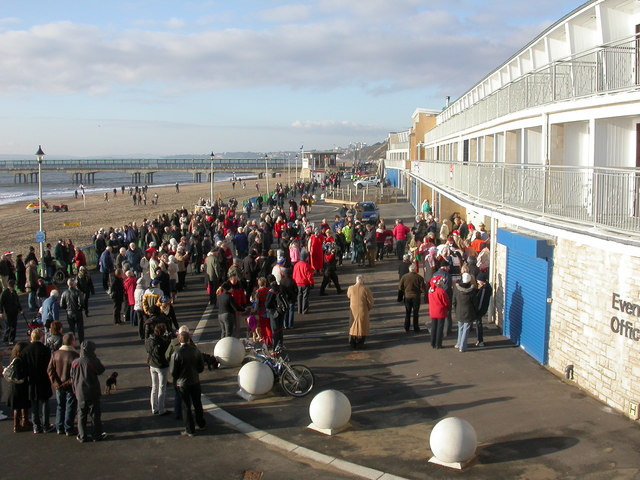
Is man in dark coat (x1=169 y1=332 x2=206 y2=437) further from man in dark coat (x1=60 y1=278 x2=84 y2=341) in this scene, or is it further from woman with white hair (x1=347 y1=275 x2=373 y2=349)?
man in dark coat (x1=60 y1=278 x2=84 y2=341)

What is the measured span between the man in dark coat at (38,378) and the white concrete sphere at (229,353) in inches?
126

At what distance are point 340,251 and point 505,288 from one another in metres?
8.62

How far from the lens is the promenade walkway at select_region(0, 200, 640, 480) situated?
7.73m

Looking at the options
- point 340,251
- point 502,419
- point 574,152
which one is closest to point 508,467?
point 502,419

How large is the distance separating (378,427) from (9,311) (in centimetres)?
→ 839

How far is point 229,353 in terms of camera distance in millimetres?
11461

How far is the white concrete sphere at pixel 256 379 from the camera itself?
9938 mm

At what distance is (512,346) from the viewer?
12.6 metres

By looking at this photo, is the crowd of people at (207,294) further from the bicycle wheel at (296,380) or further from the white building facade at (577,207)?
the bicycle wheel at (296,380)

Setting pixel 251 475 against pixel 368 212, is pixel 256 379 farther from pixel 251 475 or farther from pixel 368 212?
pixel 368 212

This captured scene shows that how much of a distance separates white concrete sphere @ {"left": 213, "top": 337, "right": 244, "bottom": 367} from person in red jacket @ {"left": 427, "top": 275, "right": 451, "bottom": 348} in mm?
3697

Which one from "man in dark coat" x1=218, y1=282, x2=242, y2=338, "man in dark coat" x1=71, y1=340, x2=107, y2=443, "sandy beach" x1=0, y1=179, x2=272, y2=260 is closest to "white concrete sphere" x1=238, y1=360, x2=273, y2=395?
"man in dark coat" x1=71, y1=340, x2=107, y2=443

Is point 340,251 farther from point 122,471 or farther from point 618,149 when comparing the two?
point 122,471

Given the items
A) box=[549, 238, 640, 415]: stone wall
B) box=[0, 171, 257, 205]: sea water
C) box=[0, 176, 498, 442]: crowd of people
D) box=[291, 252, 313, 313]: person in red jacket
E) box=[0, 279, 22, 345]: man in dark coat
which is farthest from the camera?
box=[0, 171, 257, 205]: sea water
